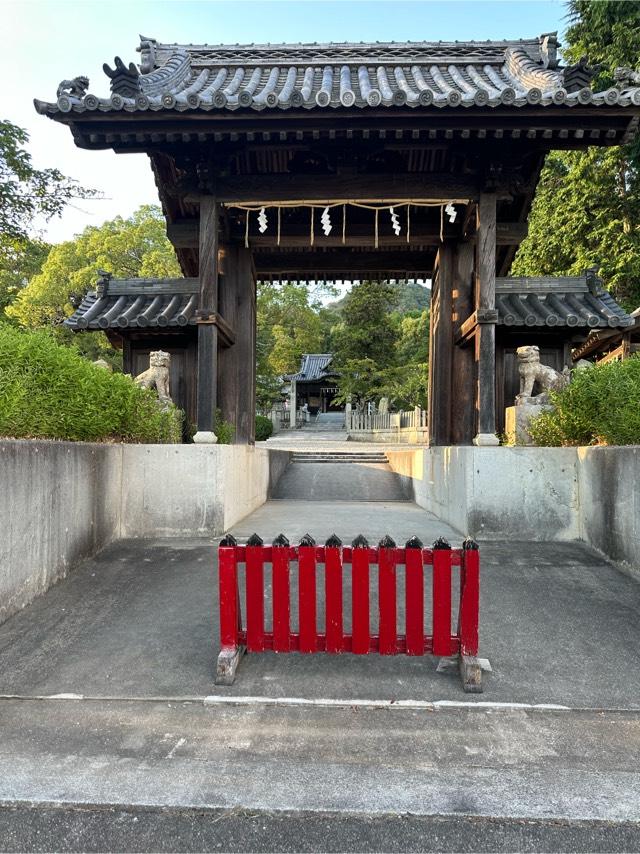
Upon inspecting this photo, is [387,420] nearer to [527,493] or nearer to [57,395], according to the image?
[527,493]

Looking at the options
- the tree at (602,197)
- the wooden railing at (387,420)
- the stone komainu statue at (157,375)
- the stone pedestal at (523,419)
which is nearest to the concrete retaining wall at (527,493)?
the stone pedestal at (523,419)

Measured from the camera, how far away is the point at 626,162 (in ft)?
60.3

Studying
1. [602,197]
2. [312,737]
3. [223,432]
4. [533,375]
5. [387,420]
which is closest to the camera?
[312,737]

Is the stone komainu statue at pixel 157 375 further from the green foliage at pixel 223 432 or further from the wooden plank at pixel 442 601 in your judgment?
the wooden plank at pixel 442 601

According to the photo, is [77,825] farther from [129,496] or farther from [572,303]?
[572,303]

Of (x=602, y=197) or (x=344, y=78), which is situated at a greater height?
(x=602, y=197)

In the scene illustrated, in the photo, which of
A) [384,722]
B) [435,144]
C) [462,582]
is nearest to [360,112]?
[435,144]

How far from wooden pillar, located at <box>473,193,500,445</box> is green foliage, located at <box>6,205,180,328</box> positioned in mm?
16963

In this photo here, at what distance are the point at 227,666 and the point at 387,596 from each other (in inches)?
40.2

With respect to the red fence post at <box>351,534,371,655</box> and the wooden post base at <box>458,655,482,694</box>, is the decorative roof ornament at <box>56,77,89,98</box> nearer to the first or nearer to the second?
the red fence post at <box>351,534,371,655</box>

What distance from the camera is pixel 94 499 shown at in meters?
5.15

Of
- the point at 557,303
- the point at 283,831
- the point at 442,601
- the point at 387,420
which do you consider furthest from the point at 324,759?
the point at 387,420

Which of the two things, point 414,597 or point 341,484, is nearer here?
point 414,597

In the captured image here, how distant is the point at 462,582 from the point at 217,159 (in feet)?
19.8
